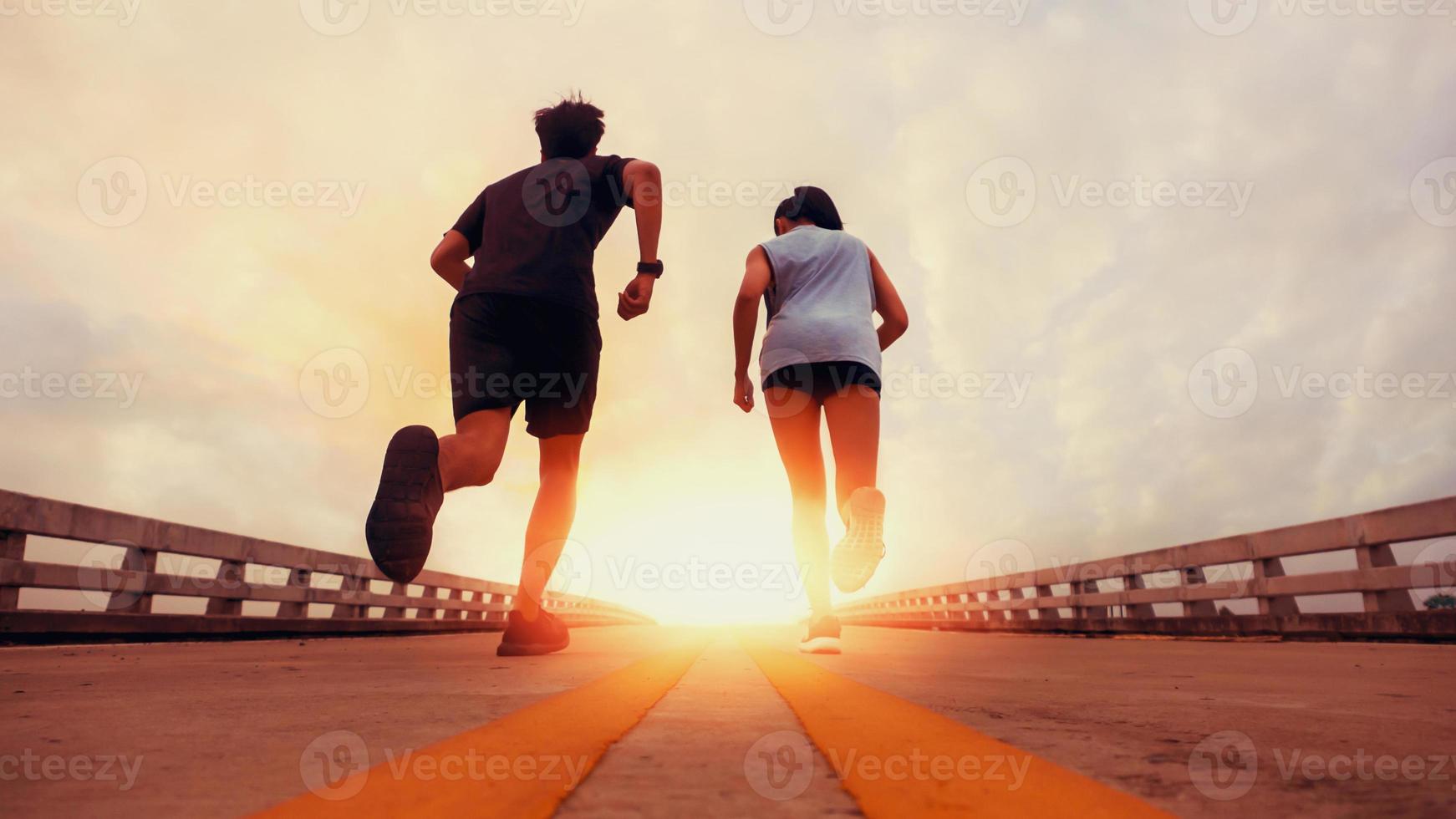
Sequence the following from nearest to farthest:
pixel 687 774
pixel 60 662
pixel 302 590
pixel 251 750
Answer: pixel 687 774, pixel 251 750, pixel 60 662, pixel 302 590

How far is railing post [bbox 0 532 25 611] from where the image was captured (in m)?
5.05

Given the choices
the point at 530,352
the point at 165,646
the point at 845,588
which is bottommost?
the point at 165,646

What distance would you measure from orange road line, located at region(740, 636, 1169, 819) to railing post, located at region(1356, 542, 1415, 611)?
5.58m

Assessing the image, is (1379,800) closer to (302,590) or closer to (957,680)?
(957,680)

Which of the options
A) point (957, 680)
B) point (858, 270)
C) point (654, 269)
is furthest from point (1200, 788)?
point (858, 270)

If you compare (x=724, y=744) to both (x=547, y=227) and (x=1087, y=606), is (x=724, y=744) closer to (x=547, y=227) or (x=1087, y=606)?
(x=547, y=227)

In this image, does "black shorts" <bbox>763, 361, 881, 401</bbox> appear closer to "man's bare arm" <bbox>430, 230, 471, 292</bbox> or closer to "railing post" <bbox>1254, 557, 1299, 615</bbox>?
"man's bare arm" <bbox>430, 230, 471, 292</bbox>

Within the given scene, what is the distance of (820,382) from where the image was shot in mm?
4906

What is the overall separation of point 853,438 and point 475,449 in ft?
6.93

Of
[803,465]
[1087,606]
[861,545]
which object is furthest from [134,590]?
[1087,606]

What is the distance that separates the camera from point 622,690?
226 cm

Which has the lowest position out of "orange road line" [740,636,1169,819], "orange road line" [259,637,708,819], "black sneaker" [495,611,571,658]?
"orange road line" [259,637,708,819]

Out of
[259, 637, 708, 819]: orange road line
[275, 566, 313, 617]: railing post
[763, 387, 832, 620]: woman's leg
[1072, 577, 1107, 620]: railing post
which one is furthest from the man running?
[1072, 577, 1107, 620]: railing post

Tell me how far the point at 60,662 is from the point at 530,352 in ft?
7.76
